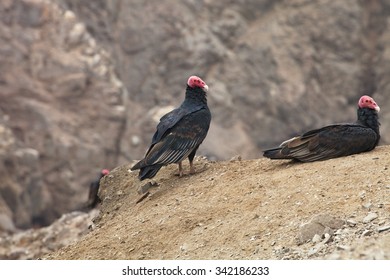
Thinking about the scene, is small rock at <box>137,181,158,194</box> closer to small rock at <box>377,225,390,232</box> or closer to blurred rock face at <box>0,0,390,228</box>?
small rock at <box>377,225,390,232</box>

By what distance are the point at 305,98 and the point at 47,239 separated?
978 inches

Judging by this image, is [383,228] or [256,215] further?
[256,215]

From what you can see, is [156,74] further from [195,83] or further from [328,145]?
[328,145]

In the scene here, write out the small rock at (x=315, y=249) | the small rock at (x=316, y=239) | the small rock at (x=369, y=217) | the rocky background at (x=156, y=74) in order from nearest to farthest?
1. the small rock at (x=315, y=249)
2. the small rock at (x=316, y=239)
3. the small rock at (x=369, y=217)
4. the rocky background at (x=156, y=74)

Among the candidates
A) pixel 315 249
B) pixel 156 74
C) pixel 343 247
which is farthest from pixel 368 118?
pixel 156 74

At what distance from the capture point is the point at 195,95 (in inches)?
566

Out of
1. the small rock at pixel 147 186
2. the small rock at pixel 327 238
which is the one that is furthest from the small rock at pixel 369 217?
the small rock at pixel 147 186

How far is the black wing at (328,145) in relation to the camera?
13.2m

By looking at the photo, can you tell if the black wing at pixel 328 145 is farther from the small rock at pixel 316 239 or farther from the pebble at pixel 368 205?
the small rock at pixel 316 239

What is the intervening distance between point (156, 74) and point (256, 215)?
3178 cm

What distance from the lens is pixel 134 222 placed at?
12.3 metres

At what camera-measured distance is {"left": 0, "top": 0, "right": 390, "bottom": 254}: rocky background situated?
1515 inches

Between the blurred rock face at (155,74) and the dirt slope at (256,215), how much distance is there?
24251 millimetres

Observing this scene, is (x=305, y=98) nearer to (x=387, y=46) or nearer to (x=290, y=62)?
(x=290, y=62)
